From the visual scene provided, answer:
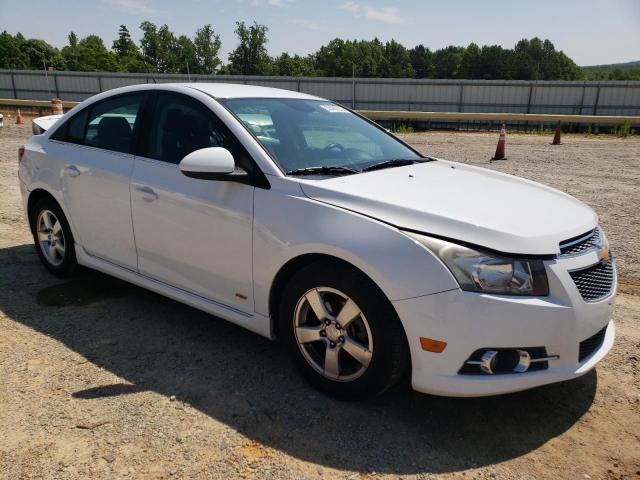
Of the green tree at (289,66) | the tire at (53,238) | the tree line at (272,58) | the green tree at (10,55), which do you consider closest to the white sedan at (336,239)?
A: the tire at (53,238)

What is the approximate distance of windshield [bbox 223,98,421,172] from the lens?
320 centimetres

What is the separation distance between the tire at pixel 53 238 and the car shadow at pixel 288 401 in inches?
20.9

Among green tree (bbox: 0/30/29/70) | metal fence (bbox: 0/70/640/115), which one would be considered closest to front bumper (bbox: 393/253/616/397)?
metal fence (bbox: 0/70/640/115)

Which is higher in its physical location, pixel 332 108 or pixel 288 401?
pixel 332 108

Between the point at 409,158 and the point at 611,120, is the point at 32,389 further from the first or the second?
the point at 611,120

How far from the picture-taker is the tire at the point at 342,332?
2.52m

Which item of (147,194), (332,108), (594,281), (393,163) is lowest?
(594,281)

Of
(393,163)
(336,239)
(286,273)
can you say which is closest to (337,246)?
(336,239)

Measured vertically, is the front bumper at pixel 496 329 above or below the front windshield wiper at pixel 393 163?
below

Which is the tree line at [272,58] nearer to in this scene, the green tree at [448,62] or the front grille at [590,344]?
the green tree at [448,62]

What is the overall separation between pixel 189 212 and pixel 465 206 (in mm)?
1696

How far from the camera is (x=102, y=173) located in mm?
3803

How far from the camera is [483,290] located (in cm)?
233

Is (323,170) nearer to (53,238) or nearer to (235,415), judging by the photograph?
(235,415)
